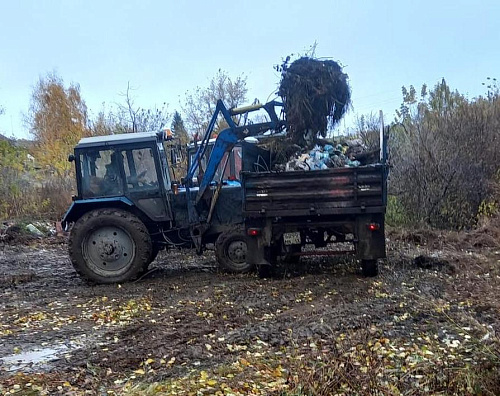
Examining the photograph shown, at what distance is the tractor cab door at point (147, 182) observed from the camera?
891cm

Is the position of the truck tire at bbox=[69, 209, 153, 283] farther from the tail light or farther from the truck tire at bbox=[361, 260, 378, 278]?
the truck tire at bbox=[361, 260, 378, 278]

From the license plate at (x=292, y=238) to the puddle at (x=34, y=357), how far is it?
3.47 m

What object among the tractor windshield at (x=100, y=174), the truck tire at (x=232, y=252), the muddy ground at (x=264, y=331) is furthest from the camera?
the tractor windshield at (x=100, y=174)

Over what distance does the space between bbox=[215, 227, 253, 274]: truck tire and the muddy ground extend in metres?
0.19

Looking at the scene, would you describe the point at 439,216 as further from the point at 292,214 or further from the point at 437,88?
the point at 292,214

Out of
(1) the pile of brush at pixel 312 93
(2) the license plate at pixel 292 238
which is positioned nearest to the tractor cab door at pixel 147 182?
(2) the license plate at pixel 292 238

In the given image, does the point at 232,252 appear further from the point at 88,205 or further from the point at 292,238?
the point at 88,205

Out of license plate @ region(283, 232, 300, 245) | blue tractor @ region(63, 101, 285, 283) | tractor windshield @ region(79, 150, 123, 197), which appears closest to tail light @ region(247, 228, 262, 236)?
license plate @ region(283, 232, 300, 245)

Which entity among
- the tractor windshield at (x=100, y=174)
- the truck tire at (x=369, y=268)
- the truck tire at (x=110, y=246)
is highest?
the tractor windshield at (x=100, y=174)

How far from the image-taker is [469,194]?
13.8 meters

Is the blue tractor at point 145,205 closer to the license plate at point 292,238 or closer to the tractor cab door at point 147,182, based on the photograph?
the tractor cab door at point 147,182

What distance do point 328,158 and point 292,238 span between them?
63.1 inches

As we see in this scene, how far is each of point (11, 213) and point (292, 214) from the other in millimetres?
15016

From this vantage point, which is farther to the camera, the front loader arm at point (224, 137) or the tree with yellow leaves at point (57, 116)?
the tree with yellow leaves at point (57, 116)
